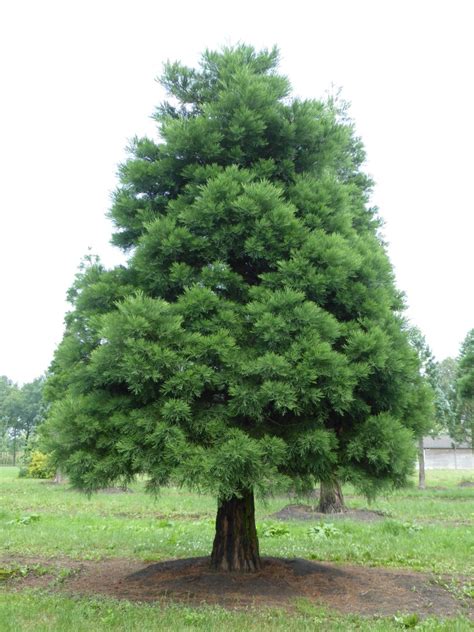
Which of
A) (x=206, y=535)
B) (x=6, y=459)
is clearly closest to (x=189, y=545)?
(x=206, y=535)

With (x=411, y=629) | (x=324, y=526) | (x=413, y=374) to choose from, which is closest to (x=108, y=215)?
(x=413, y=374)

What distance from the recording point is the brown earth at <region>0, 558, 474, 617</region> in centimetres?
598

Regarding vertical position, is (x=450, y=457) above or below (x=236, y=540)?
below

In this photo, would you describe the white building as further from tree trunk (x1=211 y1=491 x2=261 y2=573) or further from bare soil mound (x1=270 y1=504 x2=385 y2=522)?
tree trunk (x1=211 y1=491 x2=261 y2=573)

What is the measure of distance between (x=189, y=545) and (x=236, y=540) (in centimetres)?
307

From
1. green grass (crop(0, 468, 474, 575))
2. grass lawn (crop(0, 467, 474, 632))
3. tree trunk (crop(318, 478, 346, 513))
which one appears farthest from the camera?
tree trunk (crop(318, 478, 346, 513))

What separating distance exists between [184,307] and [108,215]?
6.66 ft

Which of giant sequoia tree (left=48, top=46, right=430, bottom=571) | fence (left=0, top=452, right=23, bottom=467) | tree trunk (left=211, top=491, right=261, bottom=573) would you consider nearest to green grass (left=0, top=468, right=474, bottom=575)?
tree trunk (left=211, top=491, right=261, bottom=573)

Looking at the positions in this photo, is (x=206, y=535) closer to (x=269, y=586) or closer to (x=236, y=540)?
(x=236, y=540)

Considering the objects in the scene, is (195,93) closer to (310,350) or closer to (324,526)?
(310,350)

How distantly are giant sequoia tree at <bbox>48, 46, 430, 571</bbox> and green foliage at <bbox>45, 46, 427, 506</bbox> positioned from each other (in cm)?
2

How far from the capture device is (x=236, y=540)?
274 inches

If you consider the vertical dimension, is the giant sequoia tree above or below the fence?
above

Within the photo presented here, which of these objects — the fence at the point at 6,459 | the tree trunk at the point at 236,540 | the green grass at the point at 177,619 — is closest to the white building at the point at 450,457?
the tree trunk at the point at 236,540
